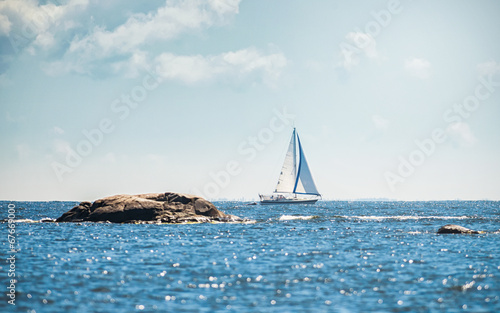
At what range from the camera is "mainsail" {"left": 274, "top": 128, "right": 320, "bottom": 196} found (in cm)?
13050

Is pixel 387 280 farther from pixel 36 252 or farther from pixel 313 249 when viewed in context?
pixel 36 252

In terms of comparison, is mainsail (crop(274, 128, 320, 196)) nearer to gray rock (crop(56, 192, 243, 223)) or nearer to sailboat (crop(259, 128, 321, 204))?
sailboat (crop(259, 128, 321, 204))

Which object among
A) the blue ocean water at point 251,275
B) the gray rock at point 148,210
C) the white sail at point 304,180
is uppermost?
the white sail at point 304,180

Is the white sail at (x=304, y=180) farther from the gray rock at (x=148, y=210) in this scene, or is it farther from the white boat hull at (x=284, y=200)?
the gray rock at (x=148, y=210)

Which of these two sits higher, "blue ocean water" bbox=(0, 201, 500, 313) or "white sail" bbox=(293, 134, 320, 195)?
"white sail" bbox=(293, 134, 320, 195)

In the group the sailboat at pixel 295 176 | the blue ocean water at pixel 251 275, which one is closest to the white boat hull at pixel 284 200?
the sailboat at pixel 295 176

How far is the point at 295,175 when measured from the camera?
437 ft

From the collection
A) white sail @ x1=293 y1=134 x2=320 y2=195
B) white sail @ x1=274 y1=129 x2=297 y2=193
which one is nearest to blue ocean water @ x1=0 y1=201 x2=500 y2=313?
white sail @ x1=274 y1=129 x2=297 y2=193

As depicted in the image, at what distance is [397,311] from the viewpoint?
15.4 metres

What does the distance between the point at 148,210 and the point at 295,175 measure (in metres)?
80.3

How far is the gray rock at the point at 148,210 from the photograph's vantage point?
56.5 m

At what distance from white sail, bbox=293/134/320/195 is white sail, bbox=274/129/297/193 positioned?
1.40 meters

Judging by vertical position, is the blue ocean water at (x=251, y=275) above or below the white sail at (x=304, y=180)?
below

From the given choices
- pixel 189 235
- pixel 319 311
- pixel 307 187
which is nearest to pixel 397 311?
pixel 319 311
